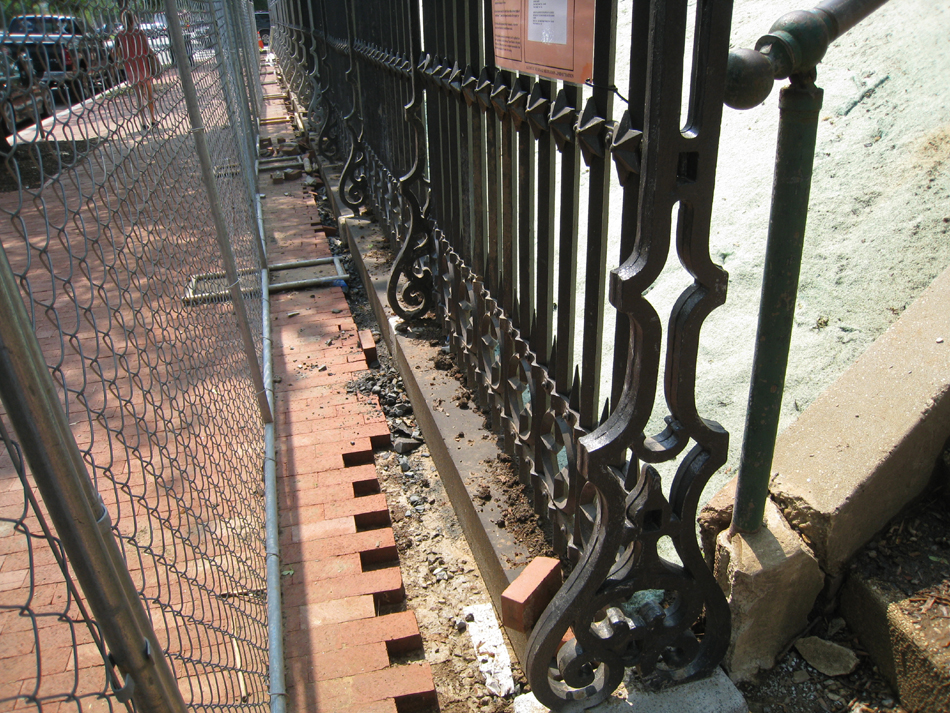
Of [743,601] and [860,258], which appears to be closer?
[743,601]

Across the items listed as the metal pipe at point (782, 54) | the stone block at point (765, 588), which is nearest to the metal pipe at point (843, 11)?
the metal pipe at point (782, 54)

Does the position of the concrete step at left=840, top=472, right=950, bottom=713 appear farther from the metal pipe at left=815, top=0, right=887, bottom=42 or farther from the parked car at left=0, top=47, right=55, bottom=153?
the parked car at left=0, top=47, right=55, bottom=153

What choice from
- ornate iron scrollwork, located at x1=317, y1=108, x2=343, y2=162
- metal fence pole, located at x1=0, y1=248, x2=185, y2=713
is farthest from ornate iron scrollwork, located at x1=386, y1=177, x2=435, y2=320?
ornate iron scrollwork, located at x1=317, y1=108, x2=343, y2=162

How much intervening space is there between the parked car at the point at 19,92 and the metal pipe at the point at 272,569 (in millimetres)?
1653

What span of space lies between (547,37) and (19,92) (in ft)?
4.55

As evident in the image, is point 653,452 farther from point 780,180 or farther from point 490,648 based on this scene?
point 490,648

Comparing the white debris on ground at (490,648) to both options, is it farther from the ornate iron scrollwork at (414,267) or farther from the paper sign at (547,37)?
the ornate iron scrollwork at (414,267)

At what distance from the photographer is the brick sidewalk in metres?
2.30

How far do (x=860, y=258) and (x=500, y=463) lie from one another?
1.54 meters

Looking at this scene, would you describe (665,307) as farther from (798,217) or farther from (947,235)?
(798,217)

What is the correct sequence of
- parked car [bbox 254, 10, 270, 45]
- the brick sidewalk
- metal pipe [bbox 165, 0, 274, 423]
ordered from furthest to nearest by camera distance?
parked car [bbox 254, 10, 270, 45] → metal pipe [bbox 165, 0, 274, 423] → the brick sidewalk

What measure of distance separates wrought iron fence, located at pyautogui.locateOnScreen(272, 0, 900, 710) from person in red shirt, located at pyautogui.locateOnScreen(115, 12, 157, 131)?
1160 millimetres

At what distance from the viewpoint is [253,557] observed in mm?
2586

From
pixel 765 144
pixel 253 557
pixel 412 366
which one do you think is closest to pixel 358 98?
pixel 412 366
